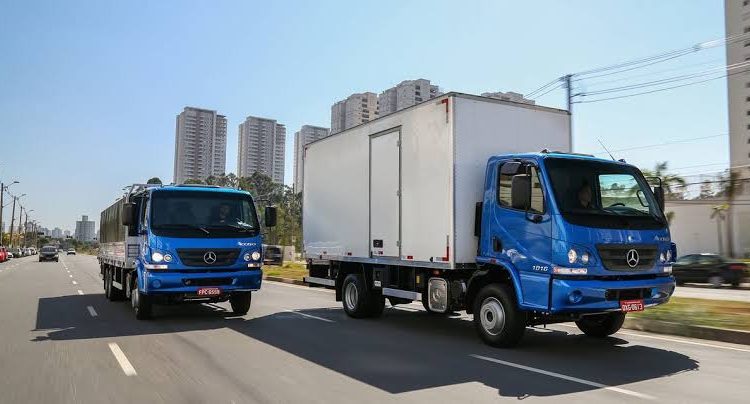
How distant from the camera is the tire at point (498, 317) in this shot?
7.78 metres

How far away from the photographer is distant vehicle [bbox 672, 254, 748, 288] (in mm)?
24062

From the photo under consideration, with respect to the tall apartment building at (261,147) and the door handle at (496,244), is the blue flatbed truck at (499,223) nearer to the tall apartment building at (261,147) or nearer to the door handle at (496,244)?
the door handle at (496,244)

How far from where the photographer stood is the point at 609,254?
7.27 meters

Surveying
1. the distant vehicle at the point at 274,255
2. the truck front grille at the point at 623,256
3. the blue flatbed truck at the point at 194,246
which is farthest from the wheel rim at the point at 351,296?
the distant vehicle at the point at 274,255

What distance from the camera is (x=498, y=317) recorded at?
26.2ft

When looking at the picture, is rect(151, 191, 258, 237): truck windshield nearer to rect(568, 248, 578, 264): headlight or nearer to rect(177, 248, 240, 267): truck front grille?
rect(177, 248, 240, 267): truck front grille

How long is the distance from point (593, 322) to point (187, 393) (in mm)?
6520

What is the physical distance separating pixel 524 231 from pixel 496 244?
0.54 meters

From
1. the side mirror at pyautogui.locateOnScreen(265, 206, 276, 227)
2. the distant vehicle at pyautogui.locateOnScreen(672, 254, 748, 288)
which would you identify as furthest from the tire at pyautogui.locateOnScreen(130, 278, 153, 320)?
the distant vehicle at pyautogui.locateOnScreen(672, 254, 748, 288)

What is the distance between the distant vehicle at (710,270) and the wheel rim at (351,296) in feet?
59.3

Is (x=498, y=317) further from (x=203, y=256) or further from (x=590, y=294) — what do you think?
(x=203, y=256)

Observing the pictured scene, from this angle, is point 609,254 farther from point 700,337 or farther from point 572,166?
point 700,337

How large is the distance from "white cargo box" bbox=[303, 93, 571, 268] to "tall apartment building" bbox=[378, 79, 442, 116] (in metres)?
33.7

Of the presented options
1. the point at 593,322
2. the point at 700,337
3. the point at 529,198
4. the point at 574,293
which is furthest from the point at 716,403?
the point at 700,337
